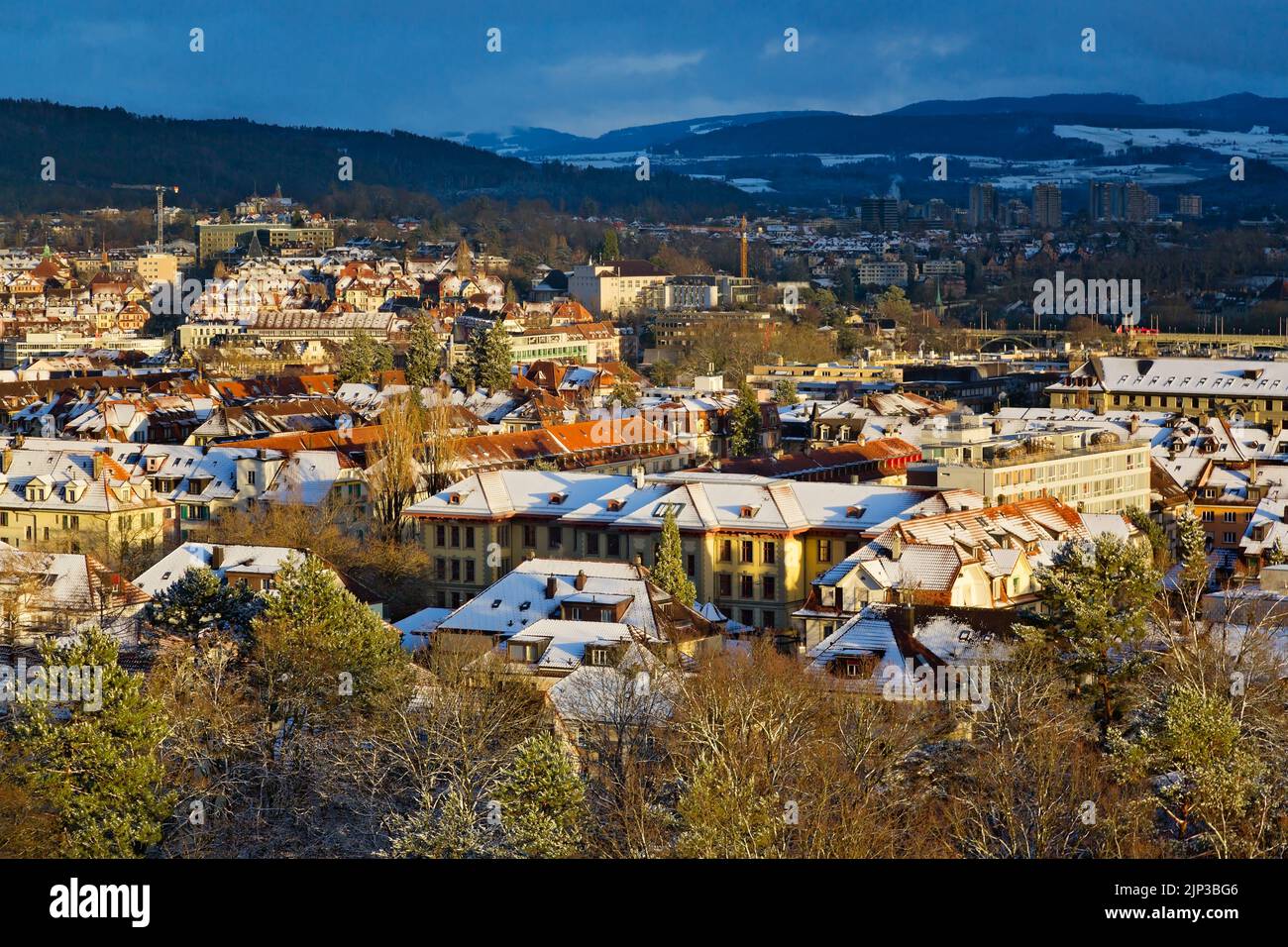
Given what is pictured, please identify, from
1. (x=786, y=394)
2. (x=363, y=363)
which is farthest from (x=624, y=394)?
(x=363, y=363)

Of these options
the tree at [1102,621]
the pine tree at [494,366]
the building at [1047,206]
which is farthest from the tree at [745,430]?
the building at [1047,206]

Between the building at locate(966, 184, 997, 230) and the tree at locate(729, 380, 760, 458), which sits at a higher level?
the building at locate(966, 184, 997, 230)

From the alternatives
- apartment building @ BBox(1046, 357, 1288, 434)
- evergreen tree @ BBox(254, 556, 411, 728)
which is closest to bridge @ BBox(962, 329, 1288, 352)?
apartment building @ BBox(1046, 357, 1288, 434)

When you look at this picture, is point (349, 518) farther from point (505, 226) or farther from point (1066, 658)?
point (505, 226)

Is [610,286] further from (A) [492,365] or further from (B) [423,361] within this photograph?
(A) [492,365]

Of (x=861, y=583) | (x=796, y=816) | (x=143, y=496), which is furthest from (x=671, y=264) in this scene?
(x=796, y=816)

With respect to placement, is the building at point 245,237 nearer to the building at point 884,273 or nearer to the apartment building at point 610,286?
the apartment building at point 610,286

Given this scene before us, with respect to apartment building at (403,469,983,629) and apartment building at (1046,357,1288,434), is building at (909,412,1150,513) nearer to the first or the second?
A: apartment building at (403,469,983,629)
